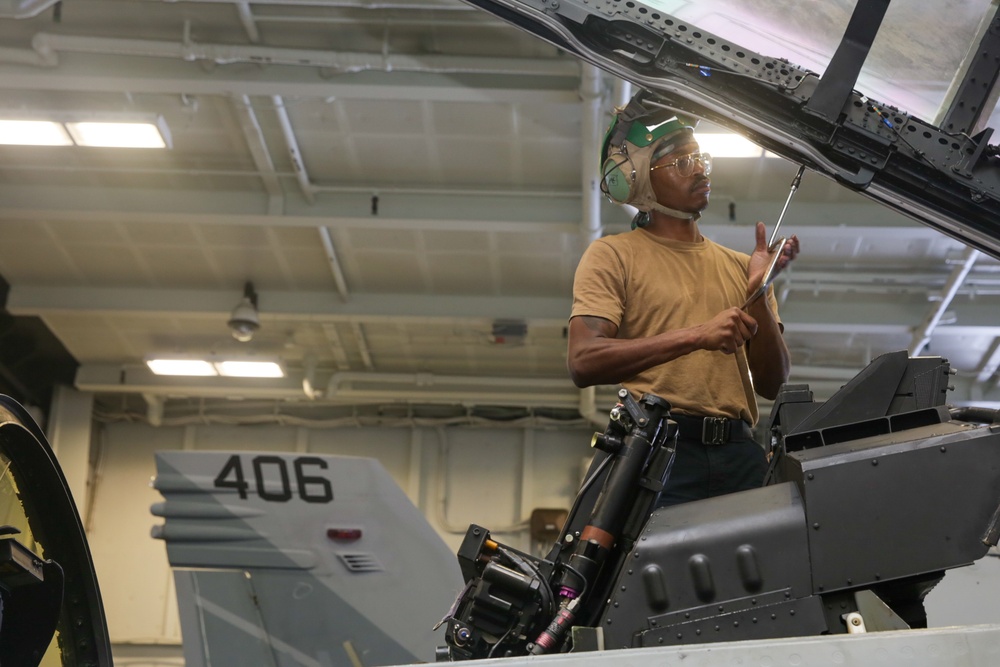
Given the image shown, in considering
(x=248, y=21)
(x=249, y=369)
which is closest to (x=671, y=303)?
(x=248, y=21)

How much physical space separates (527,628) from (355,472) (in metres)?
3.10

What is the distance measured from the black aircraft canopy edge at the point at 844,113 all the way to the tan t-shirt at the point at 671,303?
44 cm

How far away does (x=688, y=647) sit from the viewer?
1.66m

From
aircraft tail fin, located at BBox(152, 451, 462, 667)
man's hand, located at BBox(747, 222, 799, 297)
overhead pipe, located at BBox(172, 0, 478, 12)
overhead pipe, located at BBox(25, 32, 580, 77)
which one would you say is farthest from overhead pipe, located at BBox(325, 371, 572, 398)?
man's hand, located at BBox(747, 222, 799, 297)

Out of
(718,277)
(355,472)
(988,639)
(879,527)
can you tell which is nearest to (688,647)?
(988,639)

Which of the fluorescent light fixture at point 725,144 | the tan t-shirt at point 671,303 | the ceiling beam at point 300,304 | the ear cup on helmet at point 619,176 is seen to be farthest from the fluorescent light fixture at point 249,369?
the tan t-shirt at point 671,303

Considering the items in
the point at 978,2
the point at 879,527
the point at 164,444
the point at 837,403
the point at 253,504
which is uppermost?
the point at 164,444

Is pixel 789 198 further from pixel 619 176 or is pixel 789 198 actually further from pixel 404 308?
pixel 404 308

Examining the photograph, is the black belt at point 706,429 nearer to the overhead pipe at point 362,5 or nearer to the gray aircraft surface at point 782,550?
the gray aircraft surface at point 782,550

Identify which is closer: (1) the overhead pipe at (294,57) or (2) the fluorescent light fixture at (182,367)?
(1) the overhead pipe at (294,57)

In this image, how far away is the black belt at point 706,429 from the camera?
2.70 meters

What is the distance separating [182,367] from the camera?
13047 millimetres

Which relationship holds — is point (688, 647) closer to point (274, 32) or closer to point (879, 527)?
point (879, 527)

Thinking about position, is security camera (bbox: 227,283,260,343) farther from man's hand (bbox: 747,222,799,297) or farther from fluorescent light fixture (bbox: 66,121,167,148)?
man's hand (bbox: 747,222,799,297)
